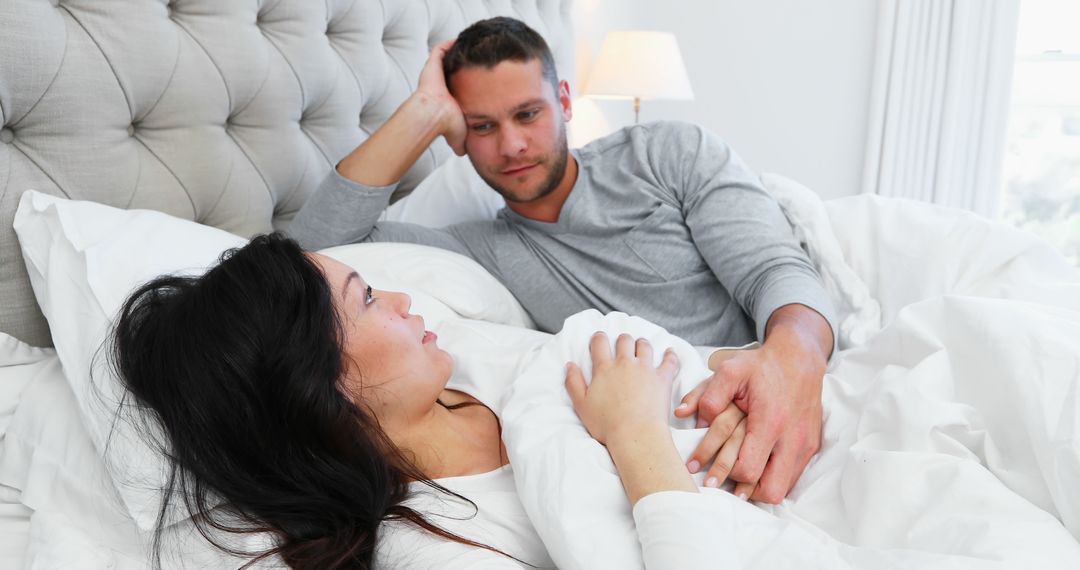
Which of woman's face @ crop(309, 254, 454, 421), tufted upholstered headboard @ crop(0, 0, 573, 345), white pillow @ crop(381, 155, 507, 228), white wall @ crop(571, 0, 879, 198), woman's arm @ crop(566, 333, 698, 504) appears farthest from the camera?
white wall @ crop(571, 0, 879, 198)

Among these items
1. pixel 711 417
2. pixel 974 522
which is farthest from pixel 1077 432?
pixel 711 417

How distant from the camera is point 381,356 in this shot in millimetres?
995

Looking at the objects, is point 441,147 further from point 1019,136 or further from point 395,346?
point 1019,136

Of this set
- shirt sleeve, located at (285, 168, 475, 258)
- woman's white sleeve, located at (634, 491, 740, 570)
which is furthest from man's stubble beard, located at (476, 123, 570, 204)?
woman's white sleeve, located at (634, 491, 740, 570)

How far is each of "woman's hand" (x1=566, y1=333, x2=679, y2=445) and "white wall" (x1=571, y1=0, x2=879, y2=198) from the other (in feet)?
7.15

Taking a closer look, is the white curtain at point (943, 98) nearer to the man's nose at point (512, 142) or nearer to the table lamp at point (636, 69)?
the table lamp at point (636, 69)

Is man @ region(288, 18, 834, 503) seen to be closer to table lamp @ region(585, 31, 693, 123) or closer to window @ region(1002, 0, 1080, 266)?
table lamp @ region(585, 31, 693, 123)

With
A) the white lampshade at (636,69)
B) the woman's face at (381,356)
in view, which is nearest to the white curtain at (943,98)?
the white lampshade at (636,69)

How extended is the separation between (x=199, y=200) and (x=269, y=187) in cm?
17

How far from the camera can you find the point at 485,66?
161 centimetres

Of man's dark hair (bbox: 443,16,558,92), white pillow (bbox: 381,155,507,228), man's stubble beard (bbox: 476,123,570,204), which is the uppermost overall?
man's dark hair (bbox: 443,16,558,92)

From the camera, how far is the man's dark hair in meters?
1.61

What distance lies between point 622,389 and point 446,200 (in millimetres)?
950

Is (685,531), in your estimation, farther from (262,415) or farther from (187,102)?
(187,102)
